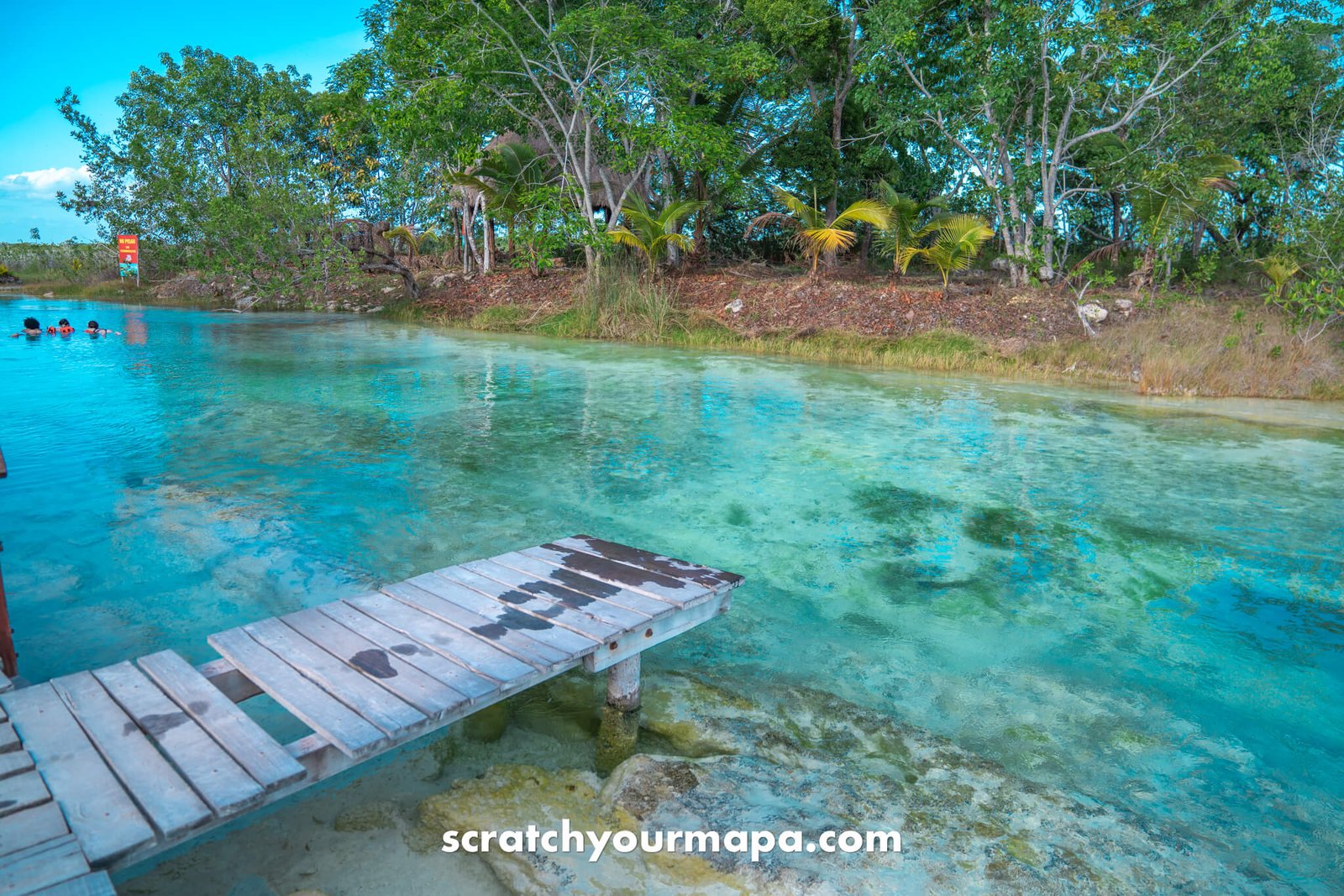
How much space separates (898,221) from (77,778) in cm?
1509

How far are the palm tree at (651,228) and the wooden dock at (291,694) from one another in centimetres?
1365

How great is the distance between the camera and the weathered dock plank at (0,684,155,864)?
1735mm

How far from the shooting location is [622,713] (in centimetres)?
295

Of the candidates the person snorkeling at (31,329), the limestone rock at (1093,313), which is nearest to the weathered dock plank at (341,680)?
the limestone rock at (1093,313)

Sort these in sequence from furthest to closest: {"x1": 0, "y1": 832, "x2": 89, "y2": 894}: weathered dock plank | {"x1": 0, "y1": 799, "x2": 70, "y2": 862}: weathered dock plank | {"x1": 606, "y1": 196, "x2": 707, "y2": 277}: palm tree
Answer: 1. {"x1": 606, "y1": 196, "x2": 707, "y2": 277}: palm tree
2. {"x1": 0, "y1": 799, "x2": 70, "y2": 862}: weathered dock plank
3. {"x1": 0, "y1": 832, "x2": 89, "y2": 894}: weathered dock plank

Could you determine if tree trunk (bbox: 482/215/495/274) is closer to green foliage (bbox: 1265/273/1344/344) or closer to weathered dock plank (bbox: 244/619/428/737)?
green foliage (bbox: 1265/273/1344/344)

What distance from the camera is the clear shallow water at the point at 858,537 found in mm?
3248

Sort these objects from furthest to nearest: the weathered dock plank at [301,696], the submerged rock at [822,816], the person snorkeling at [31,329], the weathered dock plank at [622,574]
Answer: the person snorkeling at [31,329], the weathered dock plank at [622,574], the submerged rock at [822,816], the weathered dock plank at [301,696]

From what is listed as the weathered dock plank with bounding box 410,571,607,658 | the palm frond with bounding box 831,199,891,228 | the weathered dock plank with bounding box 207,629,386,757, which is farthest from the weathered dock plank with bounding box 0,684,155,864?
the palm frond with bounding box 831,199,891,228

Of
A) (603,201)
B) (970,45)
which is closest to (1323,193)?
(970,45)

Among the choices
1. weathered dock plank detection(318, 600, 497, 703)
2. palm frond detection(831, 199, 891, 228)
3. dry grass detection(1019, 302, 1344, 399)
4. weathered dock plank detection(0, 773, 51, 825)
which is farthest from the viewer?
palm frond detection(831, 199, 891, 228)

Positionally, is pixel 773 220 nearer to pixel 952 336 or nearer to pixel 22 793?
pixel 952 336

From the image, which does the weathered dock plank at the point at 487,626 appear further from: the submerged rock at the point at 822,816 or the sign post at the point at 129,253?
the sign post at the point at 129,253

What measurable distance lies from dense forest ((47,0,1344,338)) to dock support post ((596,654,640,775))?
12.2 m
